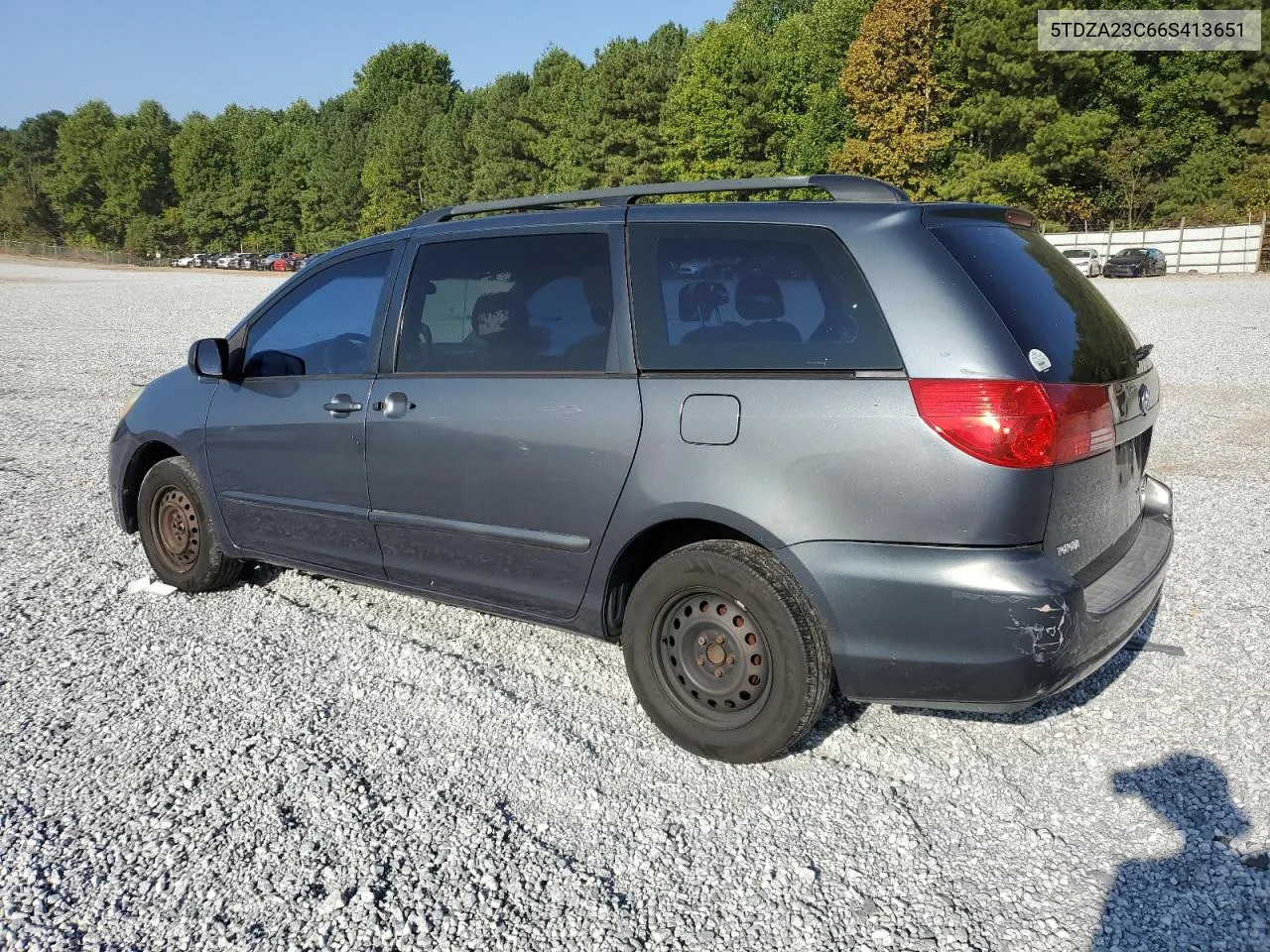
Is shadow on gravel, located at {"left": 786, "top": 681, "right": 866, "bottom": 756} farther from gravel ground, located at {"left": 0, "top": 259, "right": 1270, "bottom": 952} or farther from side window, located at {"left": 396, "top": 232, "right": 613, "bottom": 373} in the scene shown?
side window, located at {"left": 396, "top": 232, "right": 613, "bottom": 373}

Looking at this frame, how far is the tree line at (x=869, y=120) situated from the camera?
47.2 meters

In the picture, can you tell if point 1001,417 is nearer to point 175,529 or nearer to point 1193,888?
point 1193,888

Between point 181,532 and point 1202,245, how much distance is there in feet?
145

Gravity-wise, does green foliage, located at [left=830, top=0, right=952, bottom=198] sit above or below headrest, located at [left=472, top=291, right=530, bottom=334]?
above

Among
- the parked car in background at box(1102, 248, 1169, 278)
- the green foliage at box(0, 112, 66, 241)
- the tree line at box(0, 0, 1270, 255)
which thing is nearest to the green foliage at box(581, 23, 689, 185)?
the tree line at box(0, 0, 1270, 255)

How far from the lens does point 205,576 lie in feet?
15.8

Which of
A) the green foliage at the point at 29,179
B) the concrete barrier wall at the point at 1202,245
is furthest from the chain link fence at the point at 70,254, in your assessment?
the concrete barrier wall at the point at 1202,245

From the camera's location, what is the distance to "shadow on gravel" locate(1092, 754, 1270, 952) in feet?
7.72

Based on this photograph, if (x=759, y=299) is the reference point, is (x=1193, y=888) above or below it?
below

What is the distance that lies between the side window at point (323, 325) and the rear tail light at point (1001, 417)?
246 centimetres

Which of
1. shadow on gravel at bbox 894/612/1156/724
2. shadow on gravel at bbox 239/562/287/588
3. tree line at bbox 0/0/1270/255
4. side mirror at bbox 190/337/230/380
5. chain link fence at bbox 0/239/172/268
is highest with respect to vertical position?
tree line at bbox 0/0/1270/255

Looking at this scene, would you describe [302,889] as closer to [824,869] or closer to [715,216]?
[824,869]

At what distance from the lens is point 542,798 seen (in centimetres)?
301

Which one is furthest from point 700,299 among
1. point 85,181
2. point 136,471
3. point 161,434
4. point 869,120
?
point 85,181
